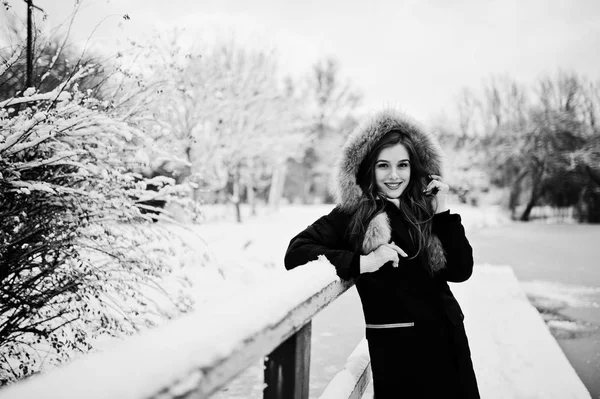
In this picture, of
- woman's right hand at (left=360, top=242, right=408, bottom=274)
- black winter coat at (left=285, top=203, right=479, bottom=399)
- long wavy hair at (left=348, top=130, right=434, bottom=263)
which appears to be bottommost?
black winter coat at (left=285, top=203, right=479, bottom=399)

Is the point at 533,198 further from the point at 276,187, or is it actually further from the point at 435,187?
the point at 435,187

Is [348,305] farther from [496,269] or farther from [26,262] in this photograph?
[26,262]

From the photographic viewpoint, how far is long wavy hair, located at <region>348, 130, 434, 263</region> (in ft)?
5.56

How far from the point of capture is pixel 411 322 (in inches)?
60.5

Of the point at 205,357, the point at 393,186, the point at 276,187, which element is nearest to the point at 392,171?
the point at 393,186

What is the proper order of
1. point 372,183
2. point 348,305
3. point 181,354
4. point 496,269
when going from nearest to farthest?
point 181,354
point 372,183
point 348,305
point 496,269

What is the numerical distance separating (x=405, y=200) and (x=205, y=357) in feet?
4.97

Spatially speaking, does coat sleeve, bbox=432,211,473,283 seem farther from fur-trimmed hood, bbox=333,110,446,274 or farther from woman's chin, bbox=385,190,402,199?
fur-trimmed hood, bbox=333,110,446,274

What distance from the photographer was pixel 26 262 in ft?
7.91

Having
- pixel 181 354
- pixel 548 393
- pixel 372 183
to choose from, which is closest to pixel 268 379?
pixel 181 354

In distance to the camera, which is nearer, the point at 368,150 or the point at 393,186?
the point at 393,186

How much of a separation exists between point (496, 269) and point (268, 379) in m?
6.16

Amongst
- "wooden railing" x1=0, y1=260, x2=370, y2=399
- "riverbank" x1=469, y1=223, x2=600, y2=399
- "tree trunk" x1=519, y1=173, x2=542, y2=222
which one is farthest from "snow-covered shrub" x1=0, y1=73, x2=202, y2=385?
"tree trunk" x1=519, y1=173, x2=542, y2=222

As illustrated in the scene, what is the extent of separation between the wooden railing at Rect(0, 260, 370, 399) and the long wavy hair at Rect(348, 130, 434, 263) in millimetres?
732
